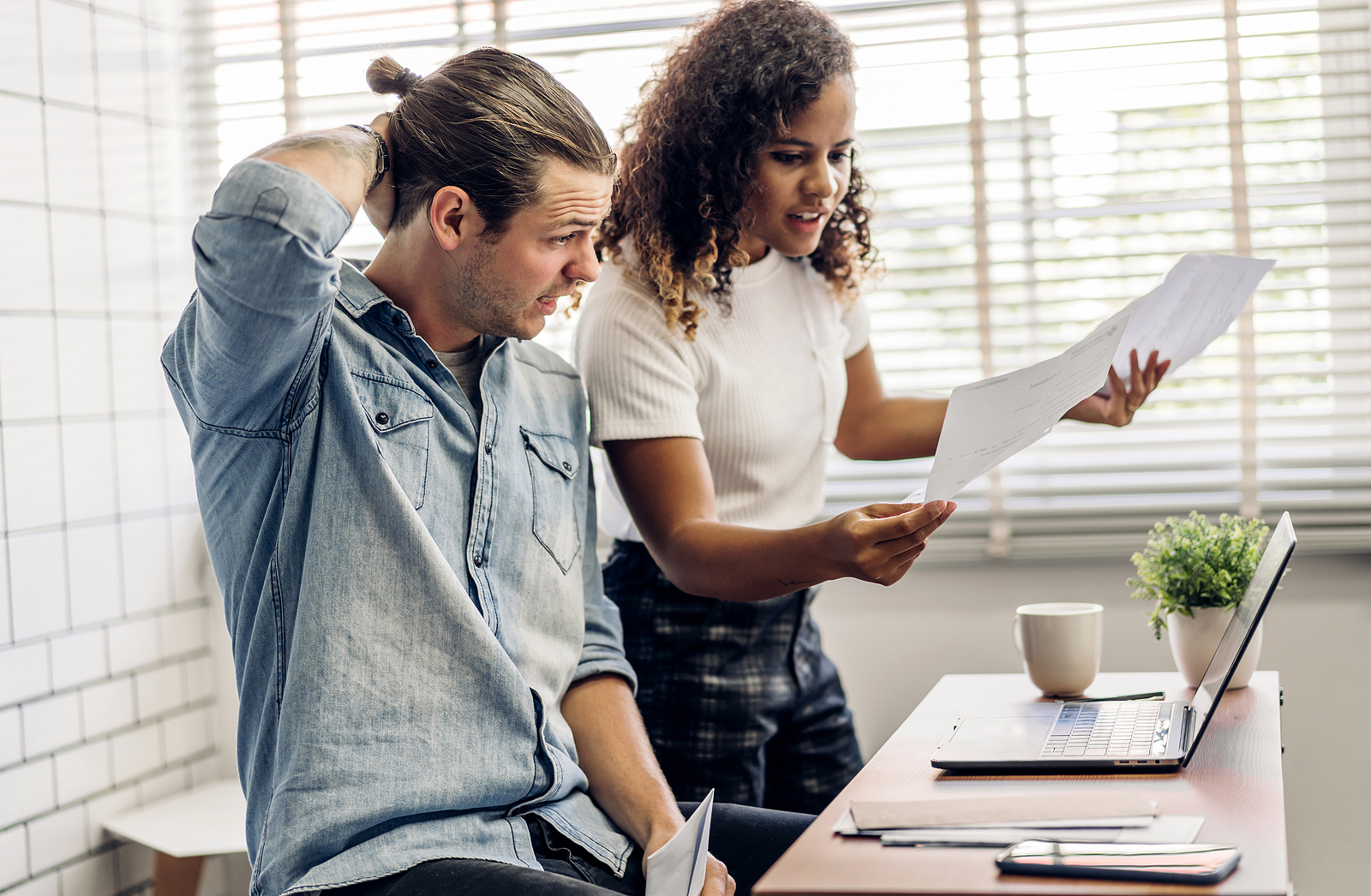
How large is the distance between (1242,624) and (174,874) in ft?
5.88

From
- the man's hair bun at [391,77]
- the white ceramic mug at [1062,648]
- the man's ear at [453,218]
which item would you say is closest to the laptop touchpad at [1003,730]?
the white ceramic mug at [1062,648]

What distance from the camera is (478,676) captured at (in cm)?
110

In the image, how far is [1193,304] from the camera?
4.52ft

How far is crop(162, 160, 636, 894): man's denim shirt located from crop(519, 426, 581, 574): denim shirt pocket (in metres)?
0.04

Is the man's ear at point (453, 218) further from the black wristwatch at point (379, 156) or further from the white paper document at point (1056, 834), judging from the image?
the white paper document at point (1056, 834)

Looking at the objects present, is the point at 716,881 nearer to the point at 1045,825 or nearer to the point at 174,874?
the point at 1045,825

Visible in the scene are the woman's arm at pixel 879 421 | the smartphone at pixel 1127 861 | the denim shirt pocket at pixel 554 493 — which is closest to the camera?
the smartphone at pixel 1127 861

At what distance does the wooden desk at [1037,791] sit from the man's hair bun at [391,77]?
82 centimetres

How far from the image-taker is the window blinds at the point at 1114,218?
2.01 m

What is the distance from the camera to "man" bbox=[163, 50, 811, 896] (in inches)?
39.0

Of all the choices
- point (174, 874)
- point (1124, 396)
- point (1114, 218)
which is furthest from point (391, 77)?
point (174, 874)

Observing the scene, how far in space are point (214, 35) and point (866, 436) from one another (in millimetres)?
1673

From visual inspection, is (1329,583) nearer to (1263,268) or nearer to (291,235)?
(1263,268)

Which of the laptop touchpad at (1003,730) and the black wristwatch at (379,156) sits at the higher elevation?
the black wristwatch at (379,156)
